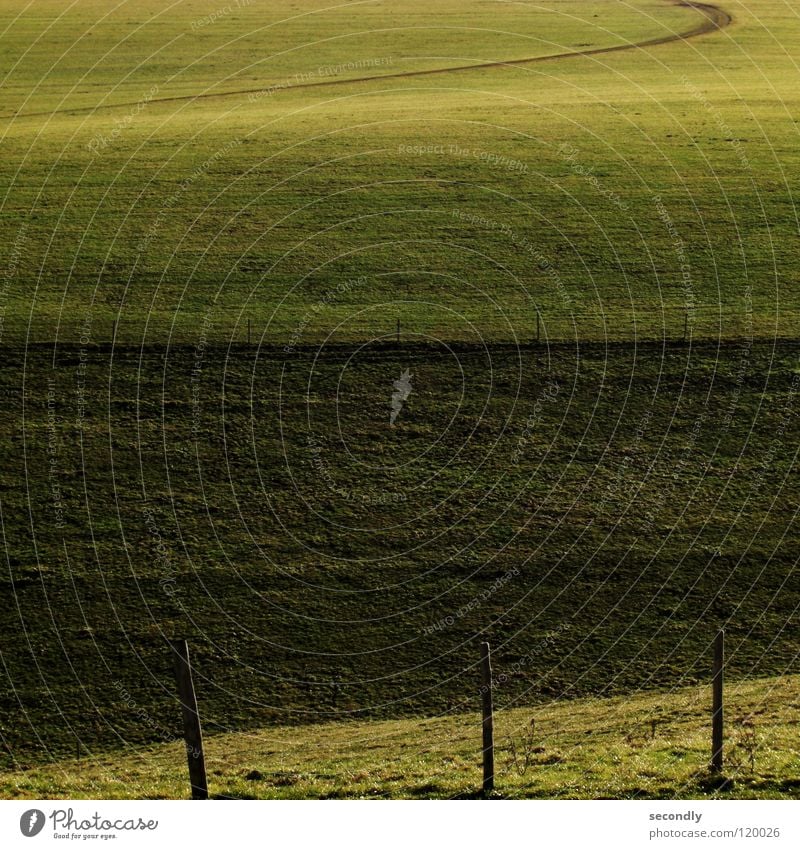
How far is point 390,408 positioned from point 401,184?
18189mm

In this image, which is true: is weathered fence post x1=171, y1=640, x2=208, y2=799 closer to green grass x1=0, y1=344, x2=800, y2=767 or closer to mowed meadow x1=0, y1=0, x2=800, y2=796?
mowed meadow x1=0, y1=0, x2=800, y2=796

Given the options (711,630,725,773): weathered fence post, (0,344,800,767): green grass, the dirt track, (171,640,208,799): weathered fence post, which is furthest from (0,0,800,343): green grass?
(171,640,208,799): weathered fence post

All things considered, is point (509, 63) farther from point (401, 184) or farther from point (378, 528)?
point (378, 528)

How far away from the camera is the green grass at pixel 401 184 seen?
1526 inches

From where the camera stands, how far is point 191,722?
52.4ft

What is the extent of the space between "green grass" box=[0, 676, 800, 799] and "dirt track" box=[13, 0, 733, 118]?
4868 cm

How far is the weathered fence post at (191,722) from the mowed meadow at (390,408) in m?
2.01

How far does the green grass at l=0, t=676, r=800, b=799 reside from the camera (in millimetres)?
17312

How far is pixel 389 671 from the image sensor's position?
22.8m

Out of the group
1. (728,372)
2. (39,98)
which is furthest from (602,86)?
(728,372)
